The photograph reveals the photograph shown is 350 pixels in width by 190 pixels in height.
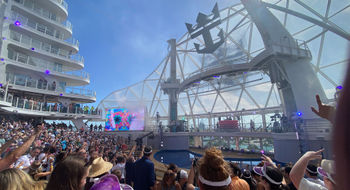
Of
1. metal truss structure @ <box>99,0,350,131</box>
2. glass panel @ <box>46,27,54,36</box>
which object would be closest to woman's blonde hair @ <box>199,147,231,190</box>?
metal truss structure @ <box>99,0,350,131</box>

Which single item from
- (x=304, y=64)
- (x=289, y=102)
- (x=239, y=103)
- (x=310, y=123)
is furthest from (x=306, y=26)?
(x=239, y=103)

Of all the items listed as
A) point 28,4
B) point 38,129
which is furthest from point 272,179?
point 28,4

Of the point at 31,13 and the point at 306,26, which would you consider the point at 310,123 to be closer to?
the point at 306,26

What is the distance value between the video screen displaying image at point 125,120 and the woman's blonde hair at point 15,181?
90.0 feet

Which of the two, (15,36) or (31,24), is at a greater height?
(31,24)

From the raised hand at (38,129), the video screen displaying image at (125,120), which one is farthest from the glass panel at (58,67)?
the raised hand at (38,129)

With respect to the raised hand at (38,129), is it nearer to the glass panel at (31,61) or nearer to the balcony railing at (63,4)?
the glass panel at (31,61)

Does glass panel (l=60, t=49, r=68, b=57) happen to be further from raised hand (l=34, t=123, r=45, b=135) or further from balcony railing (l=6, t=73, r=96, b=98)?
raised hand (l=34, t=123, r=45, b=135)

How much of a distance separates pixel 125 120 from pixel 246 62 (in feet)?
76.7

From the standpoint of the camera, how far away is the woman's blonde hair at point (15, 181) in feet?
5.49

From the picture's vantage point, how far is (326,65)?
19.2 metres

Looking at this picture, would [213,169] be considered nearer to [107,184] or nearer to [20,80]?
[107,184]

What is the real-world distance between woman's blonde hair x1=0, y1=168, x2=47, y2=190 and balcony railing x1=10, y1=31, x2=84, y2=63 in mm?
24827

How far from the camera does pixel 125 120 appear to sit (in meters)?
32.7
